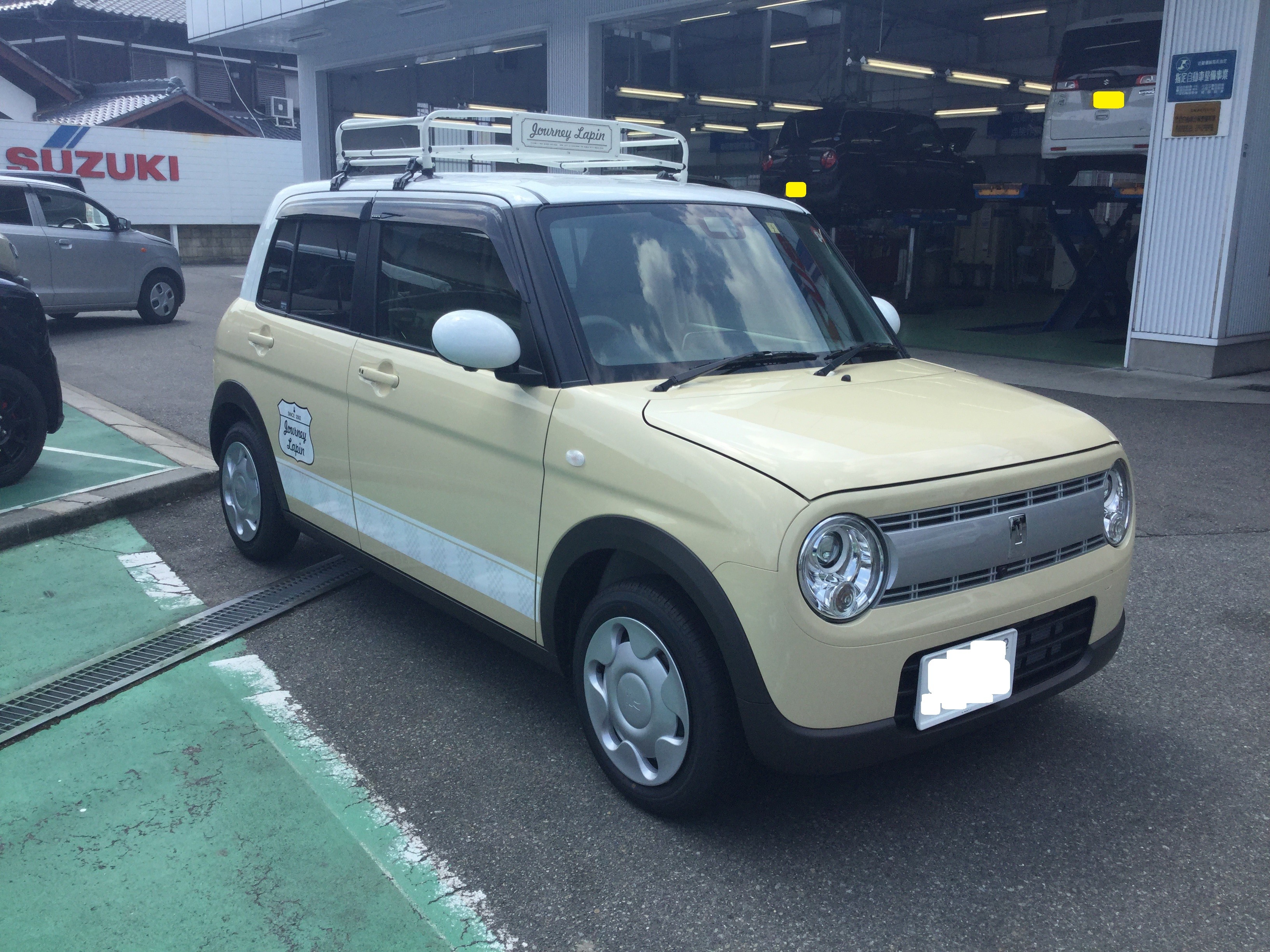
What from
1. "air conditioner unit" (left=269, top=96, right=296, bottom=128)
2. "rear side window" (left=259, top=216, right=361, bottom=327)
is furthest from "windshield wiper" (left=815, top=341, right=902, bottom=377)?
"air conditioner unit" (left=269, top=96, right=296, bottom=128)

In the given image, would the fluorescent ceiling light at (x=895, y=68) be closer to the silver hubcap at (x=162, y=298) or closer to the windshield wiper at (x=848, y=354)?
the silver hubcap at (x=162, y=298)

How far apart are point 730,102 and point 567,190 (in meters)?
24.9

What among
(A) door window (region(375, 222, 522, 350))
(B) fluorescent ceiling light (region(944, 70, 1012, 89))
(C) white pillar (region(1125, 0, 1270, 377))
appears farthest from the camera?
(B) fluorescent ceiling light (region(944, 70, 1012, 89))

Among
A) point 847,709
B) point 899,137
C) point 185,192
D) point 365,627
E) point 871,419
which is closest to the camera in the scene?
point 847,709

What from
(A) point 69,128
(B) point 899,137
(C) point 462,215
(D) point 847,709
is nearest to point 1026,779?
(D) point 847,709

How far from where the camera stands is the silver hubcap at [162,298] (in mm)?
14688

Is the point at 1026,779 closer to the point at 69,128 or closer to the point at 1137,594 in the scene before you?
the point at 1137,594

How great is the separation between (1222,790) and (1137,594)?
167cm

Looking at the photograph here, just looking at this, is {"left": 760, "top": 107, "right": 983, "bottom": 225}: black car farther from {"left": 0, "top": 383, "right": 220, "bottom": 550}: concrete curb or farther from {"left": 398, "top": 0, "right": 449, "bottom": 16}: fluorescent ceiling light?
{"left": 0, "top": 383, "right": 220, "bottom": 550}: concrete curb

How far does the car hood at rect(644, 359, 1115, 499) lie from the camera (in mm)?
2627

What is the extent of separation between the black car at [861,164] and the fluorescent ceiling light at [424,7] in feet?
18.8

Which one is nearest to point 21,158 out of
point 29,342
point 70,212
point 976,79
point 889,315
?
point 70,212

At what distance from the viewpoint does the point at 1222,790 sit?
3.15 metres

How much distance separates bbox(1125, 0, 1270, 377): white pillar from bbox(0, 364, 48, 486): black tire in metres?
9.42
